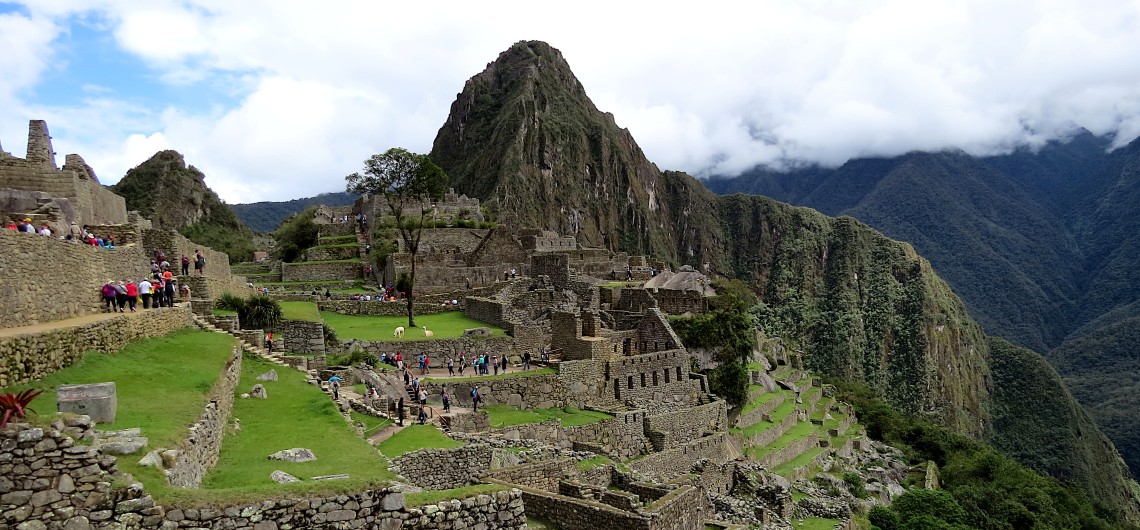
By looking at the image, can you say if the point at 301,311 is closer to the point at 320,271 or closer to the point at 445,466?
the point at 445,466

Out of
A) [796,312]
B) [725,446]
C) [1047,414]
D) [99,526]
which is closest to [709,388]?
[725,446]

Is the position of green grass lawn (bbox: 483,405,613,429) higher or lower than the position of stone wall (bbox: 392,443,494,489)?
lower

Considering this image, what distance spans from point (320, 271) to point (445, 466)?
3458 centimetres

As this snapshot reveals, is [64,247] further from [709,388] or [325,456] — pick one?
[709,388]

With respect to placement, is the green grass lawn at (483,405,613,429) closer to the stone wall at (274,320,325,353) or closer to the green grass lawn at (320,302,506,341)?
the green grass lawn at (320,302,506,341)

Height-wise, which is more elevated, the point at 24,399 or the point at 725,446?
the point at 24,399

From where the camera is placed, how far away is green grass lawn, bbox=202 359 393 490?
9.09 metres

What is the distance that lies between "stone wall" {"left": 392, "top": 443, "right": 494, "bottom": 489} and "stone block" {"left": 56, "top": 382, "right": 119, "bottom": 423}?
17.7ft

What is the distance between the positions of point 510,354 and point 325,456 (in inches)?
663

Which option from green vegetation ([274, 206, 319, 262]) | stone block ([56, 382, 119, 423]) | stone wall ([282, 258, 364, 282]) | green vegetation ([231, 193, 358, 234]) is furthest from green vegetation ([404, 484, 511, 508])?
green vegetation ([231, 193, 358, 234])

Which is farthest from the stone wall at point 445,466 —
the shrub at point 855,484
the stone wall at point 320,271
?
the stone wall at point 320,271

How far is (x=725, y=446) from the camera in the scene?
94.0 ft

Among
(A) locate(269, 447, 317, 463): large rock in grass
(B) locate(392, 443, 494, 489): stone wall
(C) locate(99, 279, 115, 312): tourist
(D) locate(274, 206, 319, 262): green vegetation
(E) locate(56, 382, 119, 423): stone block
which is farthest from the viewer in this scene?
(D) locate(274, 206, 319, 262): green vegetation

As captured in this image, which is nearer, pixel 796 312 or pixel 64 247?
pixel 64 247
